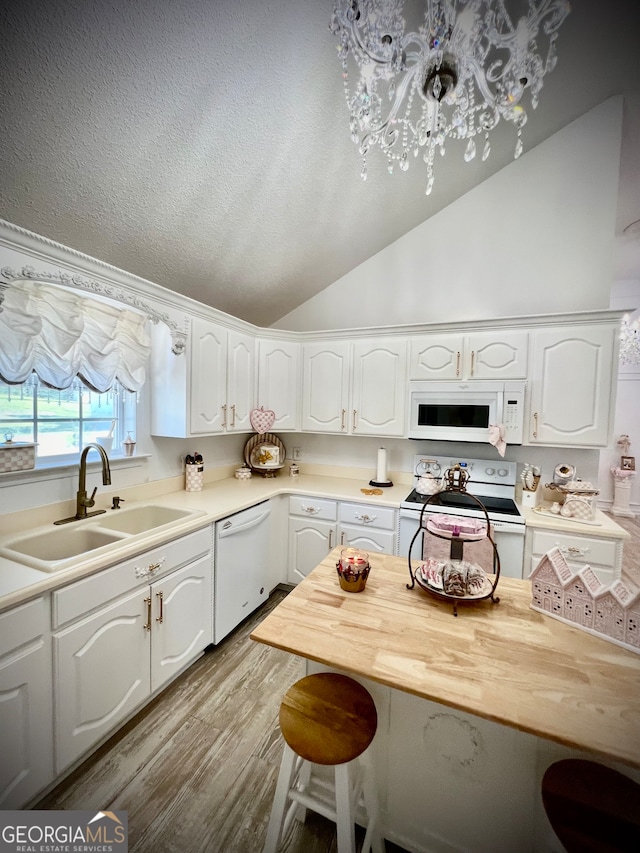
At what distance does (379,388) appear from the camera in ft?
8.71

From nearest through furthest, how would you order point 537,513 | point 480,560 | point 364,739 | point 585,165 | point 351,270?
1. point 364,739
2. point 480,560
3. point 537,513
4. point 585,165
5. point 351,270

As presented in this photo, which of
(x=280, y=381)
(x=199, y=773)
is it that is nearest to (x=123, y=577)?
(x=199, y=773)

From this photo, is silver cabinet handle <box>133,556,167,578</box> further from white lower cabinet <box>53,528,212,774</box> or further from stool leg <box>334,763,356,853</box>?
stool leg <box>334,763,356,853</box>

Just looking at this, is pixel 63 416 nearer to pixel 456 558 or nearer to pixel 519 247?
pixel 456 558

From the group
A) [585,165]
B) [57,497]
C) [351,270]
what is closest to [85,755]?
[57,497]

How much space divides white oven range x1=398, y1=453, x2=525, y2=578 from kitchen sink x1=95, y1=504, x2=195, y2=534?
4.57ft

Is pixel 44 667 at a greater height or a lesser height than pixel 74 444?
lesser

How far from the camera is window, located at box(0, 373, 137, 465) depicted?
167 centimetres

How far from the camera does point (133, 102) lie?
1.27 metres

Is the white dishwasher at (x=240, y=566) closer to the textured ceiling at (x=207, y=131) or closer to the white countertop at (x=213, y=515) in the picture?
the white countertop at (x=213, y=515)

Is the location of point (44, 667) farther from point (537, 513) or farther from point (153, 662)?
point (537, 513)

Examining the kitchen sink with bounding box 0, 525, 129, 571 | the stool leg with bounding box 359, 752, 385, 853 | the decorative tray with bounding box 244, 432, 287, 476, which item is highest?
the decorative tray with bounding box 244, 432, 287, 476

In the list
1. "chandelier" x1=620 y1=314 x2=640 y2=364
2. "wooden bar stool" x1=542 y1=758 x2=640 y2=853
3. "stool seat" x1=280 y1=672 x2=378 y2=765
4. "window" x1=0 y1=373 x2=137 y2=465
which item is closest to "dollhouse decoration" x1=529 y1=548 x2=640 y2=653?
"wooden bar stool" x1=542 y1=758 x2=640 y2=853

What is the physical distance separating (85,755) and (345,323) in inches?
122
